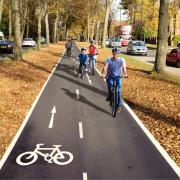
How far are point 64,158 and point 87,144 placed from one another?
3.67 ft

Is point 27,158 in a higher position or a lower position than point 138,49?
lower

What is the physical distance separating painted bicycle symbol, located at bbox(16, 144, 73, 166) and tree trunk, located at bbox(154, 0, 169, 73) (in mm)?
14270

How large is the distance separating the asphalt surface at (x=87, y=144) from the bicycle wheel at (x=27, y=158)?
59 mm

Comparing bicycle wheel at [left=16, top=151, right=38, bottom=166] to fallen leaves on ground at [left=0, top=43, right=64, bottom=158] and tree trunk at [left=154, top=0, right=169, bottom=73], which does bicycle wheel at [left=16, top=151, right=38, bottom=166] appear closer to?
fallen leaves on ground at [left=0, top=43, right=64, bottom=158]

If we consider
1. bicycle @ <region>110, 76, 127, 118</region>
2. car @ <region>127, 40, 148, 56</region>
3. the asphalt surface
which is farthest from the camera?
car @ <region>127, 40, 148, 56</region>

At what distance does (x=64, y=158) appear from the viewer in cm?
830

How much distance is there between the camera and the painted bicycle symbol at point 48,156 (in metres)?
8.08

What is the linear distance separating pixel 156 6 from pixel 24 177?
8339cm

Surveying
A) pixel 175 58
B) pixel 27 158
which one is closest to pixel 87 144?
pixel 27 158

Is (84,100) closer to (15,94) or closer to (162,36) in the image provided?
(15,94)

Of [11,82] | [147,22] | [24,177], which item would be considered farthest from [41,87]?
[147,22]

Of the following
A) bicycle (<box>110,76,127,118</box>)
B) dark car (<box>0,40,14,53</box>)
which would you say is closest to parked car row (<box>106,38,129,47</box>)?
dark car (<box>0,40,14,53</box>)

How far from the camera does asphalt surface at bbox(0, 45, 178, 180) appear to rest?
7504mm

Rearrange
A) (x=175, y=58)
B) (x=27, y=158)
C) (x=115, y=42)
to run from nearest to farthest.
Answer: (x=27, y=158)
(x=175, y=58)
(x=115, y=42)
